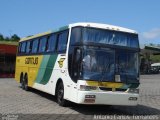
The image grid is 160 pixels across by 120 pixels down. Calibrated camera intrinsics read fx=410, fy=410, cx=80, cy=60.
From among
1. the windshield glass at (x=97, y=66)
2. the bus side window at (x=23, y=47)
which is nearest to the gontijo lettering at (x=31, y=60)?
the bus side window at (x=23, y=47)

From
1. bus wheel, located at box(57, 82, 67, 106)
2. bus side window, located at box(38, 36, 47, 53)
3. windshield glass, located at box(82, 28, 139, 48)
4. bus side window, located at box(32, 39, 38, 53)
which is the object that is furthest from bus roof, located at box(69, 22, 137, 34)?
bus side window, located at box(32, 39, 38, 53)

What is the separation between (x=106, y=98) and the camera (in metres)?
13.6

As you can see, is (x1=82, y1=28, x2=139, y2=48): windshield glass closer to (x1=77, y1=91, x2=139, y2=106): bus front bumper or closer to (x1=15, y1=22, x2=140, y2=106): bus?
(x1=15, y1=22, x2=140, y2=106): bus

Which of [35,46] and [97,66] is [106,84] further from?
[35,46]

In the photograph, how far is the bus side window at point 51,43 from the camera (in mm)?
17688

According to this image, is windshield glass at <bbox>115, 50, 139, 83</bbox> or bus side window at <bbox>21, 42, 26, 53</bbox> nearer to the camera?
windshield glass at <bbox>115, 50, 139, 83</bbox>

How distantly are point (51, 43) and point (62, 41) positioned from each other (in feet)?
6.68

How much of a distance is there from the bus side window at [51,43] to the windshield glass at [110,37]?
142 inches

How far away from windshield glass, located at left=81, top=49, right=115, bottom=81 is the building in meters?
30.2

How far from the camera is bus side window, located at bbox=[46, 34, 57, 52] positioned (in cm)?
1769

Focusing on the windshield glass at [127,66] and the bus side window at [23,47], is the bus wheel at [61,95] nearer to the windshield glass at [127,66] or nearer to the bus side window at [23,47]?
the windshield glass at [127,66]

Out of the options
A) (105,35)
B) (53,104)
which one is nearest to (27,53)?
(53,104)

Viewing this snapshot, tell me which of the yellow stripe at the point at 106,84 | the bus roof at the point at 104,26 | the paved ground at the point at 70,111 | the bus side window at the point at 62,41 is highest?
the bus roof at the point at 104,26

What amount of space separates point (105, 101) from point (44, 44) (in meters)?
6.80
